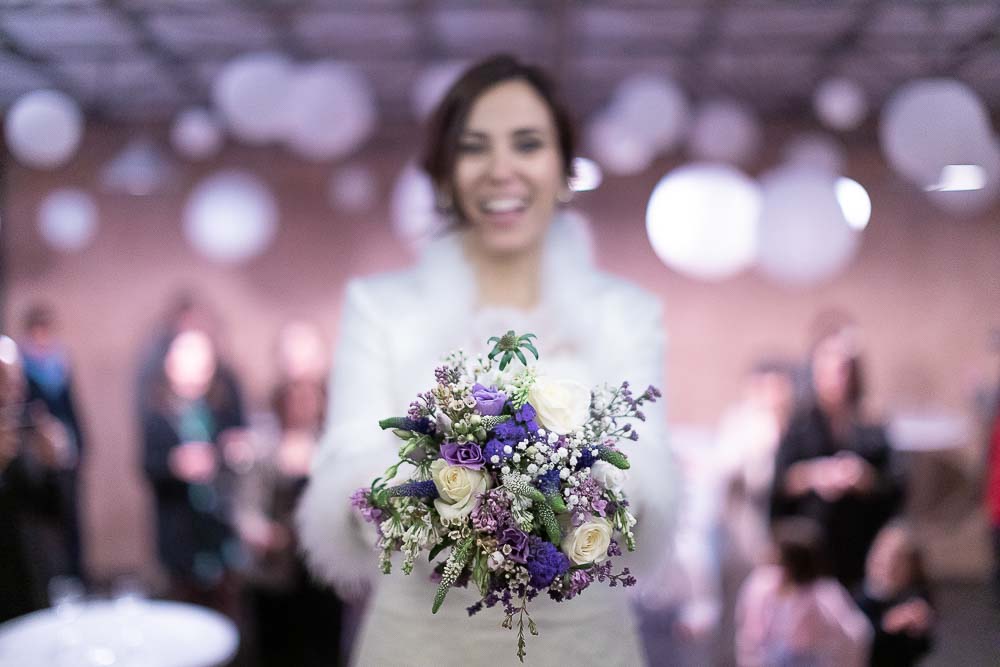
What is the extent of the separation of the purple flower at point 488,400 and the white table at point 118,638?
1118 mm

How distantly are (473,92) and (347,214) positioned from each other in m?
8.03

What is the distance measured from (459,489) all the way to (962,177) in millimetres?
2603

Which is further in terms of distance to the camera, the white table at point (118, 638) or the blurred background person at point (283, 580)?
the blurred background person at point (283, 580)

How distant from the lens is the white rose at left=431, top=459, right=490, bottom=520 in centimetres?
117

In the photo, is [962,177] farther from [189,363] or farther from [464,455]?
[189,363]

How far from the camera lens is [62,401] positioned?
5.63 metres

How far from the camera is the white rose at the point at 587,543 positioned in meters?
1.18

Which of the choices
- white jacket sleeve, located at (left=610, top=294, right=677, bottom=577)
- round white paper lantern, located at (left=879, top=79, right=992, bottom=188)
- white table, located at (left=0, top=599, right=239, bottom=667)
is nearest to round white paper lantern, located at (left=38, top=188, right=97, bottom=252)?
white table, located at (left=0, top=599, right=239, bottom=667)

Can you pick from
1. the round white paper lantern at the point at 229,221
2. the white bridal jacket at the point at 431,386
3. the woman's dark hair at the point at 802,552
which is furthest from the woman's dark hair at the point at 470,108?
the round white paper lantern at the point at 229,221

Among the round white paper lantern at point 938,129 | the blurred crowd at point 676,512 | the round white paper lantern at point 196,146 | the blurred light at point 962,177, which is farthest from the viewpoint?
the round white paper lantern at point 196,146

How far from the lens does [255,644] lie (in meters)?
3.99

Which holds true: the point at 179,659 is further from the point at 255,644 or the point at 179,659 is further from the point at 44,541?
the point at 44,541

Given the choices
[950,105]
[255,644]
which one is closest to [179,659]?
[255,644]

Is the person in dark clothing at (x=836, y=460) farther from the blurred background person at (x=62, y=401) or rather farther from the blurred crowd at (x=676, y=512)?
the blurred background person at (x=62, y=401)
